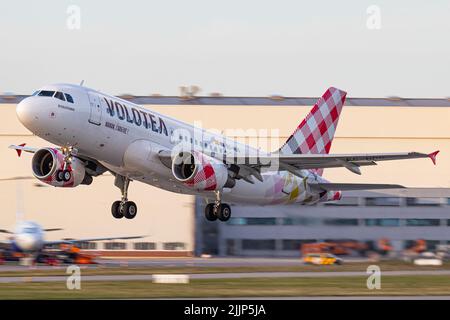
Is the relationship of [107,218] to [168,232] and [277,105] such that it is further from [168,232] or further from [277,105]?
[277,105]

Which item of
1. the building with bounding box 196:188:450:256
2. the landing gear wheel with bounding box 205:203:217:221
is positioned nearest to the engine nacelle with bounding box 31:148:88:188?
the landing gear wheel with bounding box 205:203:217:221

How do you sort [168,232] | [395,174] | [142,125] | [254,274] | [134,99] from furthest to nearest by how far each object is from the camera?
[134,99], [395,174], [168,232], [254,274], [142,125]

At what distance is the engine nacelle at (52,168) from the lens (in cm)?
3669

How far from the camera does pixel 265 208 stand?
5600cm

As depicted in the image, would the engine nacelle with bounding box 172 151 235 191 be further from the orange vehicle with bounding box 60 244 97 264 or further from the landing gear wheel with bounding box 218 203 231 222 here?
the orange vehicle with bounding box 60 244 97 264

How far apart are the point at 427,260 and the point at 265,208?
11133 mm

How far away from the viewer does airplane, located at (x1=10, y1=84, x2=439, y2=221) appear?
33.5 m

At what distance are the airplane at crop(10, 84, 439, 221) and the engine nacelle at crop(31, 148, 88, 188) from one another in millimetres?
42

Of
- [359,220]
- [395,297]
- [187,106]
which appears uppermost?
[187,106]

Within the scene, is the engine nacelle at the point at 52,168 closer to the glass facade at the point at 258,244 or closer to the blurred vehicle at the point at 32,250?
the blurred vehicle at the point at 32,250

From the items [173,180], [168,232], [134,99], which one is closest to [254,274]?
[173,180]

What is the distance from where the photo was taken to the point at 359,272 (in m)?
43.8

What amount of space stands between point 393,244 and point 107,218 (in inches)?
937

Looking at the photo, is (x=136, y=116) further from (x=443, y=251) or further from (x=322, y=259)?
(x=443, y=251)
